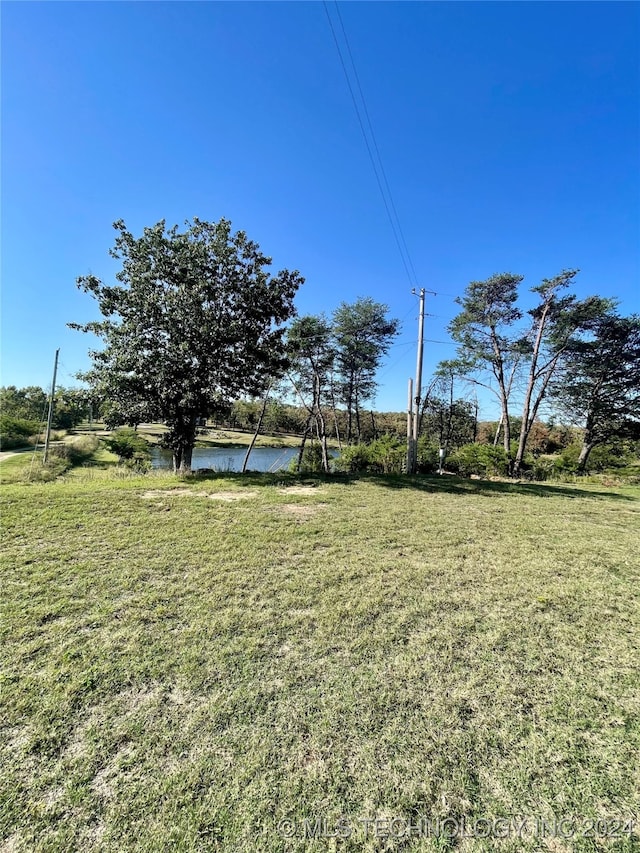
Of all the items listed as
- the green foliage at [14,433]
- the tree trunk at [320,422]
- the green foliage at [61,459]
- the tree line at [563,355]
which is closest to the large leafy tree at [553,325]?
the tree line at [563,355]

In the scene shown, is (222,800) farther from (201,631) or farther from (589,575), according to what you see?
(589,575)

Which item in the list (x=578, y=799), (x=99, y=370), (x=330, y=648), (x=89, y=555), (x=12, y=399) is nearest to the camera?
(x=578, y=799)

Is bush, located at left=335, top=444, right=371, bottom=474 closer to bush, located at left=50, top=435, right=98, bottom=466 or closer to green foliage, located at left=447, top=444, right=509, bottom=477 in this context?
green foliage, located at left=447, top=444, right=509, bottom=477

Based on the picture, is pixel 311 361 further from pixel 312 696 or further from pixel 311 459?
pixel 312 696

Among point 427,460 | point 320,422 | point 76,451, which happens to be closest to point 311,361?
point 320,422

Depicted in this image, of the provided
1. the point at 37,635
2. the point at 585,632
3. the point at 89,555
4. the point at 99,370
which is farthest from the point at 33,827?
the point at 99,370

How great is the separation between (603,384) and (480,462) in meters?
7.55

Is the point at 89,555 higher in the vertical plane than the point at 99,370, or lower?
lower

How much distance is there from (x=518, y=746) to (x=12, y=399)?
40245 mm

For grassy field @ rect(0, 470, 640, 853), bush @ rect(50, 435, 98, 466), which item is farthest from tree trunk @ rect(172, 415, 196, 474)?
bush @ rect(50, 435, 98, 466)

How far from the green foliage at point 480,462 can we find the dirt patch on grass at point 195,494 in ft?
30.6

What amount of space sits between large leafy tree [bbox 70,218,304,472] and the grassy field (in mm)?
4136

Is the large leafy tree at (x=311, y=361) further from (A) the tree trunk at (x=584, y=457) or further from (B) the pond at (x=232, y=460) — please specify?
(A) the tree trunk at (x=584, y=457)

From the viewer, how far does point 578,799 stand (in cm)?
124
